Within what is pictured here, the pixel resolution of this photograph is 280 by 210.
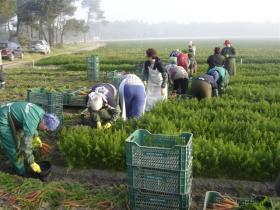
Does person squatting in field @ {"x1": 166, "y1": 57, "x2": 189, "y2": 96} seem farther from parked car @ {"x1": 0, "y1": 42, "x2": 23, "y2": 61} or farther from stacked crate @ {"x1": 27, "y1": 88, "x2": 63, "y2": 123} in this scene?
parked car @ {"x1": 0, "y1": 42, "x2": 23, "y2": 61}

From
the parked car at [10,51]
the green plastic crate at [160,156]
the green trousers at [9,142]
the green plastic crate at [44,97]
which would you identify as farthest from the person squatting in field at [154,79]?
the parked car at [10,51]

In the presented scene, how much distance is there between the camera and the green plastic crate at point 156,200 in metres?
4.40

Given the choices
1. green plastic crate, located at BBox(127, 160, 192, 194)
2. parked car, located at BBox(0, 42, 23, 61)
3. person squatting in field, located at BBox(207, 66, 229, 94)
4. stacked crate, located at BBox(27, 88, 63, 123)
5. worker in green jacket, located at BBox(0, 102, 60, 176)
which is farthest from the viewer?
parked car, located at BBox(0, 42, 23, 61)

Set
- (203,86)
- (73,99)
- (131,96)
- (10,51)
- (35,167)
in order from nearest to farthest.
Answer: (35,167), (131,96), (203,86), (73,99), (10,51)

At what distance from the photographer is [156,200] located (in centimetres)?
449

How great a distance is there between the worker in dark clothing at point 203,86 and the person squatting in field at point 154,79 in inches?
26.3

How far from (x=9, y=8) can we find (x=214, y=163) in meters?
34.3

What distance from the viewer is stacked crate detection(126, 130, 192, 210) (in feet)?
13.9

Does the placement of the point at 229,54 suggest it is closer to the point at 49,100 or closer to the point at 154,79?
the point at 154,79

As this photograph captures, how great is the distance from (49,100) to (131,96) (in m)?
1.89

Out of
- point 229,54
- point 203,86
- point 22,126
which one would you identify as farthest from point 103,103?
point 229,54

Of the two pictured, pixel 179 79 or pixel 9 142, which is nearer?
pixel 9 142

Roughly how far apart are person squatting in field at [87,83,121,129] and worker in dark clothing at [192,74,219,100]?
8.63ft

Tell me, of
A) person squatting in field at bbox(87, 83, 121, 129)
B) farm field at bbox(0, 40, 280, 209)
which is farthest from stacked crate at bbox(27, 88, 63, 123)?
person squatting in field at bbox(87, 83, 121, 129)
